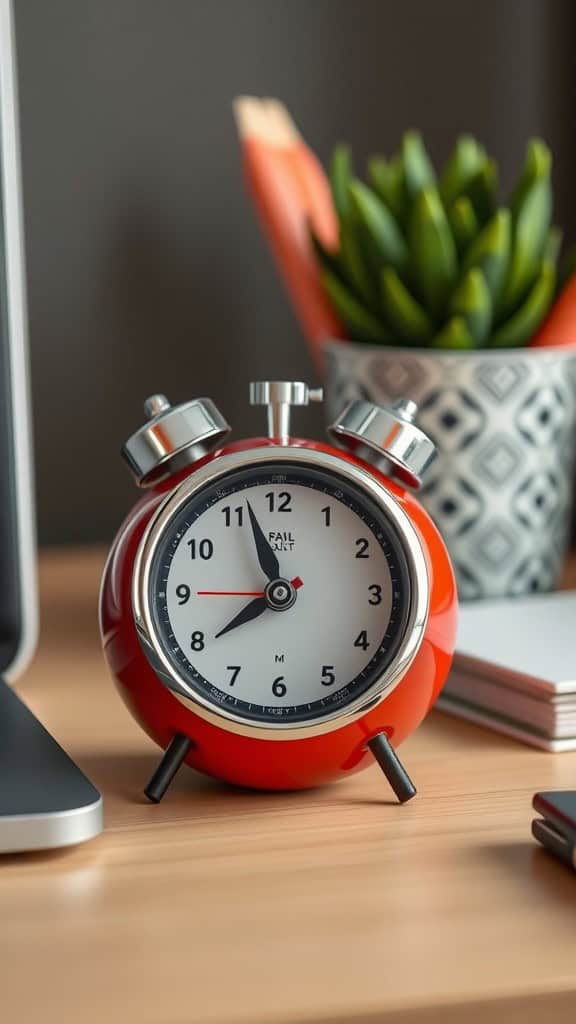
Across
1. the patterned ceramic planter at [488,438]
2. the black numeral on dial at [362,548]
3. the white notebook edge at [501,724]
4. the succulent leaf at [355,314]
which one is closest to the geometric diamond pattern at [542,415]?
the patterned ceramic planter at [488,438]

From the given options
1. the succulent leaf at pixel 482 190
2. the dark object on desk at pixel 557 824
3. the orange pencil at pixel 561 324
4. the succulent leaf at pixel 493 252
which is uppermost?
the succulent leaf at pixel 482 190

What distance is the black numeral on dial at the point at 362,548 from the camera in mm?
591

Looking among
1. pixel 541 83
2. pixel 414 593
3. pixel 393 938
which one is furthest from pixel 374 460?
pixel 541 83

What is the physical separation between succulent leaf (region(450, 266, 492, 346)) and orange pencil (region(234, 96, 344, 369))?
0.38 ft

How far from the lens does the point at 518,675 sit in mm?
685

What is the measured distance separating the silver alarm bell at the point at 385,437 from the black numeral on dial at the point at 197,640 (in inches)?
4.3

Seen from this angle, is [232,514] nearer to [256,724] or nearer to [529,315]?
[256,724]

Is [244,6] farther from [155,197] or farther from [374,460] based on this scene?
[374,460]

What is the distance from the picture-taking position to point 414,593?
0.58 m

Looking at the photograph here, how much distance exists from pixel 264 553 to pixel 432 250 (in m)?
0.33

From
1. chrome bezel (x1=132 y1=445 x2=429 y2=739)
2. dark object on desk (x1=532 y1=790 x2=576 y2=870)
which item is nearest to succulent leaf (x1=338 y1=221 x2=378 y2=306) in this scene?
chrome bezel (x1=132 y1=445 x2=429 y2=739)

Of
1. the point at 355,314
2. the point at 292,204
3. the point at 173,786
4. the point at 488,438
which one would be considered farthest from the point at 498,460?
the point at 173,786

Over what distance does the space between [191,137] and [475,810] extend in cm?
70

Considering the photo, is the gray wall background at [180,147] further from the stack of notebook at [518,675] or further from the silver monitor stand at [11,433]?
the stack of notebook at [518,675]
